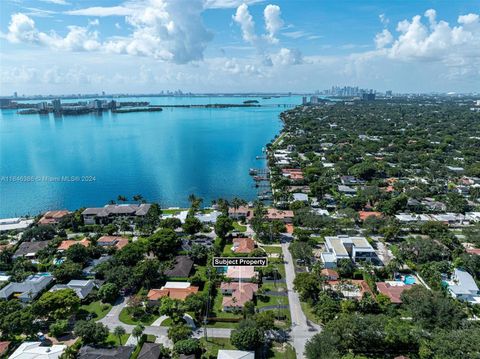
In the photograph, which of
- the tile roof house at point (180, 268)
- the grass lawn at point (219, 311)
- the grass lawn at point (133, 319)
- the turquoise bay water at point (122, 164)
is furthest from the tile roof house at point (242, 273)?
the turquoise bay water at point (122, 164)

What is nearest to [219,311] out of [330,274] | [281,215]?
[330,274]

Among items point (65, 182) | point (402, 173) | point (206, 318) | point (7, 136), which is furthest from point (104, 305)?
point (7, 136)

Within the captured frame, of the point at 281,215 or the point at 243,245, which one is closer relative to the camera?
the point at 243,245

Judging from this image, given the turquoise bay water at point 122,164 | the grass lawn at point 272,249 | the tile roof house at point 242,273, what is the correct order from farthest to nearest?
the turquoise bay water at point 122,164 → the grass lawn at point 272,249 → the tile roof house at point 242,273

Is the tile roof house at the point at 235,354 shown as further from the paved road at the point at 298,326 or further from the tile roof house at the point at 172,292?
the tile roof house at the point at 172,292

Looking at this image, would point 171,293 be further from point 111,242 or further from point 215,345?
point 111,242

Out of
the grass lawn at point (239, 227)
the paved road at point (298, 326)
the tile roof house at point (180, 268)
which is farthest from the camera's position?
the grass lawn at point (239, 227)

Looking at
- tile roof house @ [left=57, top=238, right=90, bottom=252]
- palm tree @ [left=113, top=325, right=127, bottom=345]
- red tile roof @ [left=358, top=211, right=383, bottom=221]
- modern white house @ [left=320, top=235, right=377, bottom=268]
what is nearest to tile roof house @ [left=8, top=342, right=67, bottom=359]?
palm tree @ [left=113, top=325, right=127, bottom=345]
